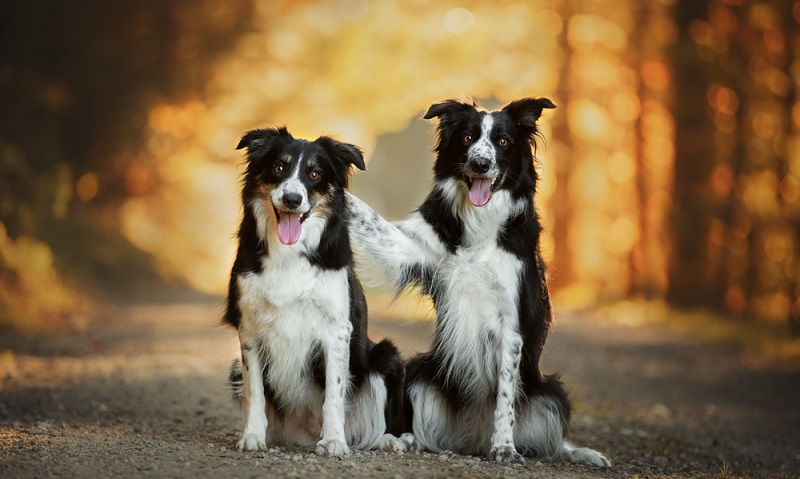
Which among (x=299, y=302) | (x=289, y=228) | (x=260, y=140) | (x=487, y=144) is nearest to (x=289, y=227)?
(x=289, y=228)

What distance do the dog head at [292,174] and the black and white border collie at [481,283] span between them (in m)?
0.40

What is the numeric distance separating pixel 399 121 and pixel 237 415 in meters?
16.2

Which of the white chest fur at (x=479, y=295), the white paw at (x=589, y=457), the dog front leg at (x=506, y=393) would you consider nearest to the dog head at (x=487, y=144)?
the white chest fur at (x=479, y=295)

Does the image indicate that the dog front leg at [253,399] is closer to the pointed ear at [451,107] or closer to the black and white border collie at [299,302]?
the black and white border collie at [299,302]

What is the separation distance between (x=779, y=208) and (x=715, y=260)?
5.15 feet

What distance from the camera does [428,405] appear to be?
539 centimetres

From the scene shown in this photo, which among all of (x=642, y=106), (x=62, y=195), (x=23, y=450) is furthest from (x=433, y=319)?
(x=642, y=106)

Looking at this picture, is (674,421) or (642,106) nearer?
(674,421)

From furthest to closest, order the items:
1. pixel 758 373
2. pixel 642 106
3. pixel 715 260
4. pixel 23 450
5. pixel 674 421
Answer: pixel 642 106 < pixel 715 260 < pixel 758 373 < pixel 674 421 < pixel 23 450

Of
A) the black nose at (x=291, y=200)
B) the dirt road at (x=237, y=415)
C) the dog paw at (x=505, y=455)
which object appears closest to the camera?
the dirt road at (x=237, y=415)

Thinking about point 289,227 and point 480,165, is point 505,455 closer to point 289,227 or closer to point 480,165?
point 480,165

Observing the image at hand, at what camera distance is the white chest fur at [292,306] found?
15.5ft

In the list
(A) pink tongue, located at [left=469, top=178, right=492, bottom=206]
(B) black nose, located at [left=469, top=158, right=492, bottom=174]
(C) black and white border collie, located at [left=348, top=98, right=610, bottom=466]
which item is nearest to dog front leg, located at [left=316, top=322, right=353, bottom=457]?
(C) black and white border collie, located at [left=348, top=98, right=610, bottom=466]

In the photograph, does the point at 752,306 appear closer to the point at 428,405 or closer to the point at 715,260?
the point at 715,260
